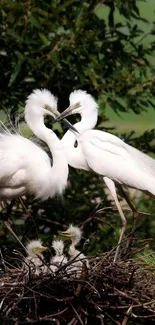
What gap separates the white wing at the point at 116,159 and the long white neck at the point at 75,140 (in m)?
0.12

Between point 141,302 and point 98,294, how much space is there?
9.6 inches

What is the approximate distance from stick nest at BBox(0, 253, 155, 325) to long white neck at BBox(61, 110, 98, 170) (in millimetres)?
1430

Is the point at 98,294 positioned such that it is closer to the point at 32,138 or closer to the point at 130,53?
the point at 32,138

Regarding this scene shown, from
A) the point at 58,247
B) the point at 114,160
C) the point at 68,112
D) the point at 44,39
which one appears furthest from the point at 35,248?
the point at 44,39

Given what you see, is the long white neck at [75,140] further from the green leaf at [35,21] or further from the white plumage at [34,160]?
the green leaf at [35,21]

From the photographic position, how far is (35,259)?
7.35 m

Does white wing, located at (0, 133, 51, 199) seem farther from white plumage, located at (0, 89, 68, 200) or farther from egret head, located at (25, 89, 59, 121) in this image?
egret head, located at (25, 89, 59, 121)

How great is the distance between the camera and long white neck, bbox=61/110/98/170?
8180mm

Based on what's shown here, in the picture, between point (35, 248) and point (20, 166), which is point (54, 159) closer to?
point (20, 166)

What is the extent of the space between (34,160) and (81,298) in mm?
1590

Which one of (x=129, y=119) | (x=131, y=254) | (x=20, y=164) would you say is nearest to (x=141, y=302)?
(x=131, y=254)

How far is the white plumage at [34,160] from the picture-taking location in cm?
796

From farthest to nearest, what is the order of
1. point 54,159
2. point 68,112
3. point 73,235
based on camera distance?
point 68,112 → point 54,159 → point 73,235

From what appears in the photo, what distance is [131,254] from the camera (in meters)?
7.34
